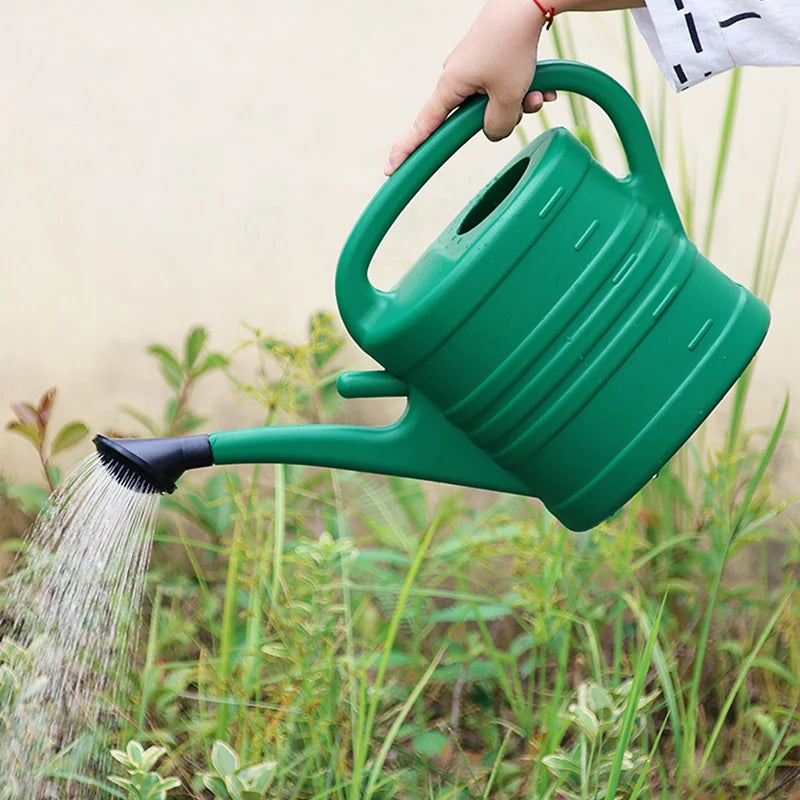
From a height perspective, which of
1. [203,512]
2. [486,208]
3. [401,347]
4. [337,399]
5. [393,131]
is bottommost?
[203,512]

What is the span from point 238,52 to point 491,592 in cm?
95

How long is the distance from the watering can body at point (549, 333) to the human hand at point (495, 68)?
2 centimetres

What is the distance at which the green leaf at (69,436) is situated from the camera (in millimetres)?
1905

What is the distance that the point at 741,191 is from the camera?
2.01m

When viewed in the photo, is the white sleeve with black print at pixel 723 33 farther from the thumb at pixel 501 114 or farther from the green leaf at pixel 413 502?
the green leaf at pixel 413 502

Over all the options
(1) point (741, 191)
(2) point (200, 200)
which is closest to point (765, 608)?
(1) point (741, 191)

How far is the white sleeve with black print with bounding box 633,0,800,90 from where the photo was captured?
1042 millimetres

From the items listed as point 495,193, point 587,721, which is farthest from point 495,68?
point 587,721

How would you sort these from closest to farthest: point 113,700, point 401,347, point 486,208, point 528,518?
1. point 401,347
2. point 486,208
3. point 113,700
4. point 528,518

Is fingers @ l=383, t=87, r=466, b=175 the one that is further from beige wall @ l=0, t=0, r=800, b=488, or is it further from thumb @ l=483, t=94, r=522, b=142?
beige wall @ l=0, t=0, r=800, b=488

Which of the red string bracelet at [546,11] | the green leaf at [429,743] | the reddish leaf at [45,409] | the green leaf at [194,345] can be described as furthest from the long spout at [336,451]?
the green leaf at [194,345]

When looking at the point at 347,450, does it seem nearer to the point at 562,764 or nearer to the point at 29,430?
the point at 562,764

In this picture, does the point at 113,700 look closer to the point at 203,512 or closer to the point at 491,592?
the point at 203,512

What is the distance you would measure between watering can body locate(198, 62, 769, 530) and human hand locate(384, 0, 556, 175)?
0.02 metres
